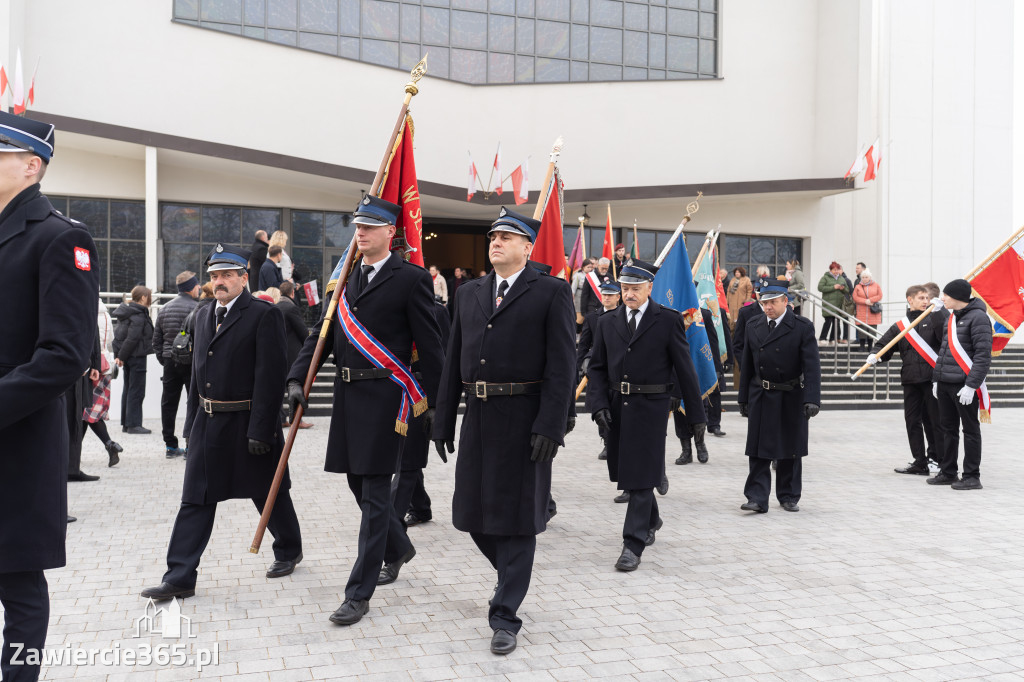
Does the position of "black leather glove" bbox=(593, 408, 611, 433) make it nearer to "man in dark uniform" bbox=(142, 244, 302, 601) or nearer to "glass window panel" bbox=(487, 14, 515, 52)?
"man in dark uniform" bbox=(142, 244, 302, 601)

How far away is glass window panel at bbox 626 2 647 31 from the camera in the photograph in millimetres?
23938

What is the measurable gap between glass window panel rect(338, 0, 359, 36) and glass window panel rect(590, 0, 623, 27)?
6.35m

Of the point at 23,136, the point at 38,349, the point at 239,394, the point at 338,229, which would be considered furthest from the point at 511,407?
the point at 338,229

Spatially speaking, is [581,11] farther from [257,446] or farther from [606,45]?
[257,446]

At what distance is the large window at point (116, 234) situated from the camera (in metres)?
19.0

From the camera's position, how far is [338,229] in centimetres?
2169

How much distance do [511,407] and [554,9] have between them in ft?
68.2

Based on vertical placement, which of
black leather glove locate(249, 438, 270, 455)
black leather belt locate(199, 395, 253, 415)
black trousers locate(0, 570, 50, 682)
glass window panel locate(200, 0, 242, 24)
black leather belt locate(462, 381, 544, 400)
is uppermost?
glass window panel locate(200, 0, 242, 24)

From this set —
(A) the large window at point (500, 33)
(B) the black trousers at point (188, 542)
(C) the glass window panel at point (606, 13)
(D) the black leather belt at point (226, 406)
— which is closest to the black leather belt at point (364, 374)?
(D) the black leather belt at point (226, 406)

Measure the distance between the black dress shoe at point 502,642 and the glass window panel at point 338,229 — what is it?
1795 cm

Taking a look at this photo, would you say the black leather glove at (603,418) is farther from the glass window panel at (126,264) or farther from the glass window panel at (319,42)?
A: the glass window panel at (319,42)

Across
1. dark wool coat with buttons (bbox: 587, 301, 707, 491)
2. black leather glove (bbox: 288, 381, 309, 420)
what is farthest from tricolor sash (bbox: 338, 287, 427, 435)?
dark wool coat with buttons (bbox: 587, 301, 707, 491)

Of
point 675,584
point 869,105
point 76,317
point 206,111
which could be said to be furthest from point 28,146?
point 869,105

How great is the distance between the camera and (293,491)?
8.59 m
